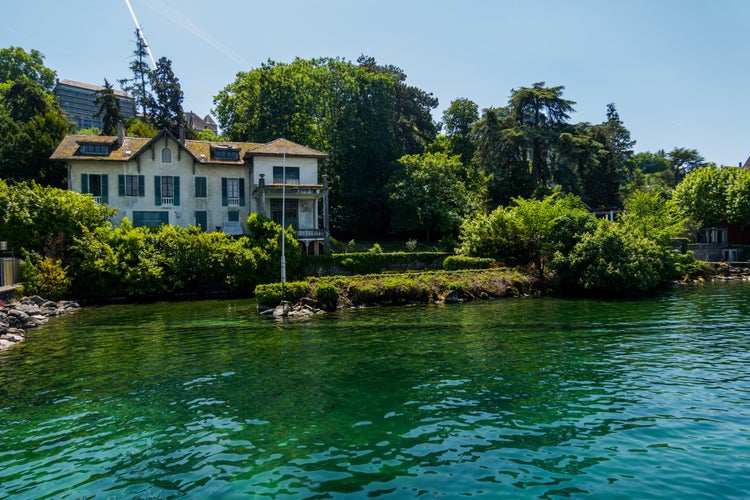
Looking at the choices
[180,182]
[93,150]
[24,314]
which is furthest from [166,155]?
[24,314]

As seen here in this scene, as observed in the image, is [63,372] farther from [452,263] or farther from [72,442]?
[452,263]

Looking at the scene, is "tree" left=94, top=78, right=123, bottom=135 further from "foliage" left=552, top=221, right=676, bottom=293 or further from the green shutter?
"foliage" left=552, top=221, right=676, bottom=293

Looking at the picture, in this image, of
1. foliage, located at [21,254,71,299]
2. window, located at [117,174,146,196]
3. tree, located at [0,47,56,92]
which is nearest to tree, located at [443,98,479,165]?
window, located at [117,174,146,196]

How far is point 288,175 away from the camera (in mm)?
45719

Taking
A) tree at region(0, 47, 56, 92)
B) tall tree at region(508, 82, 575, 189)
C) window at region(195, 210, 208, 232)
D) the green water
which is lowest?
the green water

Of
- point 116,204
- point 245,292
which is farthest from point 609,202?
point 116,204

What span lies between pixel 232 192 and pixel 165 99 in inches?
1084

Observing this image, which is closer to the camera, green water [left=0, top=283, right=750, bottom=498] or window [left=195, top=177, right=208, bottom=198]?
green water [left=0, top=283, right=750, bottom=498]

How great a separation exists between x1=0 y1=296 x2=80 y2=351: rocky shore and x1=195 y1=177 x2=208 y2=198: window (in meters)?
15.6

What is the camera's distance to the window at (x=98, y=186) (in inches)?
1623

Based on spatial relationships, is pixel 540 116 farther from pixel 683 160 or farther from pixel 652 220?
pixel 683 160

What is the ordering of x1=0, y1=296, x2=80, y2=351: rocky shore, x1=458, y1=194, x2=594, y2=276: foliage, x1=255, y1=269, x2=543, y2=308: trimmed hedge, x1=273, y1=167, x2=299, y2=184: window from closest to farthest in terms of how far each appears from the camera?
x1=0, y1=296, x2=80, y2=351: rocky shore → x1=255, y1=269, x2=543, y2=308: trimmed hedge → x1=458, y1=194, x2=594, y2=276: foliage → x1=273, y1=167, x2=299, y2=184: window

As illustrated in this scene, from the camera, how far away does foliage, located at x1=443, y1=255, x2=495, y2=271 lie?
1537 inches

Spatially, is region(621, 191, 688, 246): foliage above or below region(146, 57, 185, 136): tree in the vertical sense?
below
